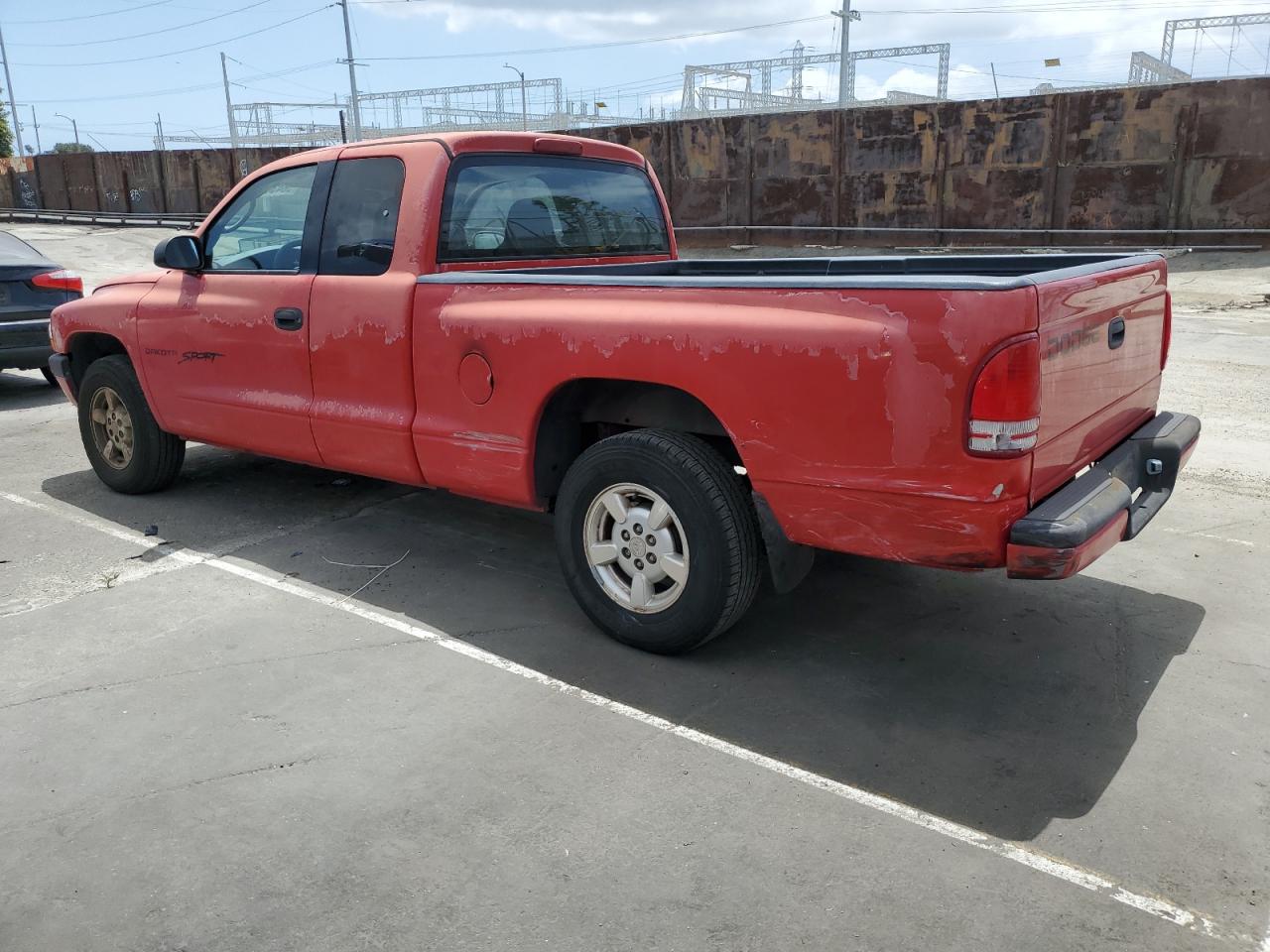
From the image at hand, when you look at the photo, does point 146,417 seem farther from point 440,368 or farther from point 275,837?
point 275,837

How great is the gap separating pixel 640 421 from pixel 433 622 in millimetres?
1222

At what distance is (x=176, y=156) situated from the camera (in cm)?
3228

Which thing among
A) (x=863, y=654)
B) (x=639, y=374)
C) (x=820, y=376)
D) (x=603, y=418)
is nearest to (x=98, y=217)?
(x=603, y=418)

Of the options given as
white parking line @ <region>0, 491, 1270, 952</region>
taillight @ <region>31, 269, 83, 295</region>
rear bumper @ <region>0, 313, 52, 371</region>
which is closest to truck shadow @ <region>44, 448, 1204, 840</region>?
white parking line @ <region>0, 491, 1270, 952</region>

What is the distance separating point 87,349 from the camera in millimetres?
6328

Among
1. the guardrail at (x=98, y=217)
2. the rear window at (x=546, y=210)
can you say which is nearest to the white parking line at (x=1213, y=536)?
the rear window at (x=546, y=210)

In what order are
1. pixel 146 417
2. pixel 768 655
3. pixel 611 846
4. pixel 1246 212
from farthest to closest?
1. pixel 1246 212
2. pixel 146 417
3. pixel 768 655
4. pixel 611 846

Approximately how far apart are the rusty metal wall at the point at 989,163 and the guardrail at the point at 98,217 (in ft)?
52.0

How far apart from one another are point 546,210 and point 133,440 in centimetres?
296

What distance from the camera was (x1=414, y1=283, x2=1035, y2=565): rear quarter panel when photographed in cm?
297

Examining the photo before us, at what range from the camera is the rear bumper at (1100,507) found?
3006 millimetres

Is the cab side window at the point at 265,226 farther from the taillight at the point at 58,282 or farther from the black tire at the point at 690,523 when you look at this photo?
the taillight at the point at 58,282

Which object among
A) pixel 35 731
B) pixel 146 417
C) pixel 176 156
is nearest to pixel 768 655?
pixel 35 731

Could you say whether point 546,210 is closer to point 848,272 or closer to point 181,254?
point 848,272
